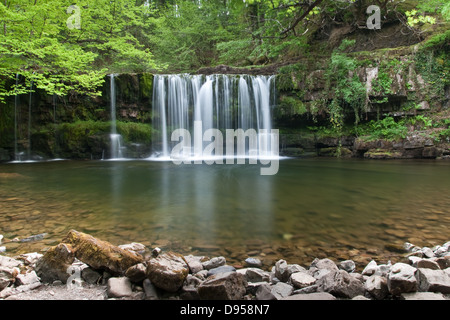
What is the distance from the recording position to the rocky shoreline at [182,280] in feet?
6.34

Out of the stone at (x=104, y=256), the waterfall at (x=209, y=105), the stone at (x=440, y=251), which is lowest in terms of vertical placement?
the stone at (x=440, y=251)

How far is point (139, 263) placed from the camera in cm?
225

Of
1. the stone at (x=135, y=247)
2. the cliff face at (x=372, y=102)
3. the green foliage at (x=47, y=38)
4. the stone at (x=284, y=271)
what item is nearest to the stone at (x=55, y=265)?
the stone at (x=135, y=247)

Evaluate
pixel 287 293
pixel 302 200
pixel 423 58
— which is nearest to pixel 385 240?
pixel 287 293

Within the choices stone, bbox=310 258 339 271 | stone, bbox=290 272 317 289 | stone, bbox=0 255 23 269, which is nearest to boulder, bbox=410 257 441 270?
stone, bbox=310 258 339 271

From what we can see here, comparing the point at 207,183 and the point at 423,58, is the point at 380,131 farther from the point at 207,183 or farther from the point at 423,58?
the point at 207,183

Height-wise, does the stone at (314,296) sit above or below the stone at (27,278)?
below

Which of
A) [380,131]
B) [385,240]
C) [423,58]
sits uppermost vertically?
[423,58]

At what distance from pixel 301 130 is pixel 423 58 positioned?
6.52 meters

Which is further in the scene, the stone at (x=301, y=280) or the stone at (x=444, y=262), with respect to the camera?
the stone at (x=444, y=262)

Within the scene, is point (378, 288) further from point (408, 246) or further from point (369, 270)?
point (408, 246)

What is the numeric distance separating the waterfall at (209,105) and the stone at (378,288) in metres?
13.1

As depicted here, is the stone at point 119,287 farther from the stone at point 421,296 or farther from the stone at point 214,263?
the stone at point 421,296

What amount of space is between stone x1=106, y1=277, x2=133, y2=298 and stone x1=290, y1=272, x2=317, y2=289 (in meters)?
1.23
